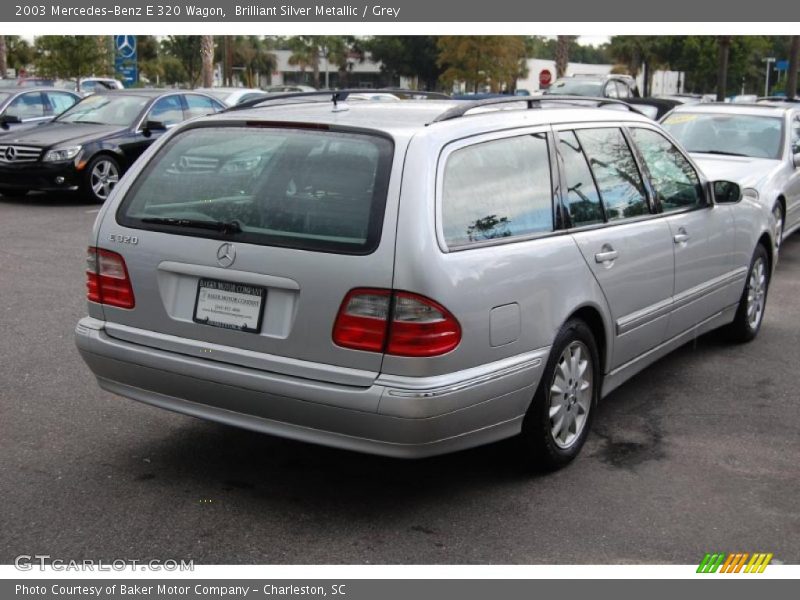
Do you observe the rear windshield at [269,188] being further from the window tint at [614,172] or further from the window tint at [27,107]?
the window tint at [27,107]

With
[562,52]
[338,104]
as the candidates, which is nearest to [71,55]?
[562,52]

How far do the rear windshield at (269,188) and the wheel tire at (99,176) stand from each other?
1011 centimetres

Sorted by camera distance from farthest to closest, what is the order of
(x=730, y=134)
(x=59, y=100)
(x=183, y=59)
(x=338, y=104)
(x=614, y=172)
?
(x=183, y=59) < (x=59, y=100) < (x=730, y=134) < (x=614, y=172) < (x=338, y=104)

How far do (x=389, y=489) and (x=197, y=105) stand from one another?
41.9ft

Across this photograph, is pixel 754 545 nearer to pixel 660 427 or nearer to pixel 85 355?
pixel 660 427

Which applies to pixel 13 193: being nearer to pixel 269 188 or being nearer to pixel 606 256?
pixel 269 188

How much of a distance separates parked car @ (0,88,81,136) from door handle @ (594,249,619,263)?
46.2 ft

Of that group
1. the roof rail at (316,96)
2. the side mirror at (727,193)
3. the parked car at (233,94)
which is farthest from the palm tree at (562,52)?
the roof rail at (316,96)

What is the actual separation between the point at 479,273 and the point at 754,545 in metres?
1.50

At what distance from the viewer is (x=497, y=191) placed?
14.3ft

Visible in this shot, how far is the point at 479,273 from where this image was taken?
158 inches

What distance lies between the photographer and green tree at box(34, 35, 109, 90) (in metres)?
28.5

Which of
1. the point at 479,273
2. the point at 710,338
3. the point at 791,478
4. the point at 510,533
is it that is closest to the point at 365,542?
the point at 510,533

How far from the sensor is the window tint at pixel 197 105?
1595 centimetres
